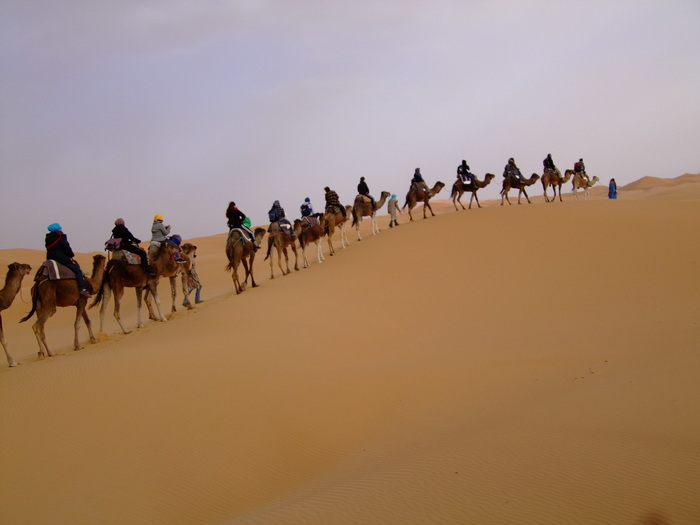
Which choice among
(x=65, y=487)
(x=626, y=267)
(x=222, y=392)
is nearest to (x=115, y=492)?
(x=65, y=487)

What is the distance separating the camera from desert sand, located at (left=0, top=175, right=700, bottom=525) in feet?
15.5

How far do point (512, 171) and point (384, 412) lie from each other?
2062cm

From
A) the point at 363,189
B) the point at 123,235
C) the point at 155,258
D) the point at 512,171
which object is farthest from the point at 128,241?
the point at 512,171

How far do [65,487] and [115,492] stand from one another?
626mm

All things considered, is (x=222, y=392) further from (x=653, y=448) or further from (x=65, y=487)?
(x=653, y=448)

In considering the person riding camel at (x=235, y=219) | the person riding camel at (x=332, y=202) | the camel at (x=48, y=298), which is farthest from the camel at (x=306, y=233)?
the camel at (x=48, y=298)

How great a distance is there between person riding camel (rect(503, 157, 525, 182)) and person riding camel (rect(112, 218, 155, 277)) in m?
18.3

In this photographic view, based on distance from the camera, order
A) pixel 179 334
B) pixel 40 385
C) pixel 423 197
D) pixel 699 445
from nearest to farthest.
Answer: pixel 699 445 < pixel 40 385 < pixel 179 334 < pixel 423 197

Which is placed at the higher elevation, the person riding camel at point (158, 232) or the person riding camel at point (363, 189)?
the person riding camel at point (363, 189)

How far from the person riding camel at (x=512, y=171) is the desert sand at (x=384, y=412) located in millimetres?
11195

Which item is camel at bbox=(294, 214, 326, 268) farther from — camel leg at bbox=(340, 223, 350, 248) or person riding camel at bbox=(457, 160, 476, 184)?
person riding camel at bbox=(457, 160, 476, 184)

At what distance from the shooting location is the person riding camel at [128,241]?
13.3 meters

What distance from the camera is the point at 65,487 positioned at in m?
5.82

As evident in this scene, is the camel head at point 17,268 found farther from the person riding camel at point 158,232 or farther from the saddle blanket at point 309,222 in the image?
the saddle blanket at point 309,222
